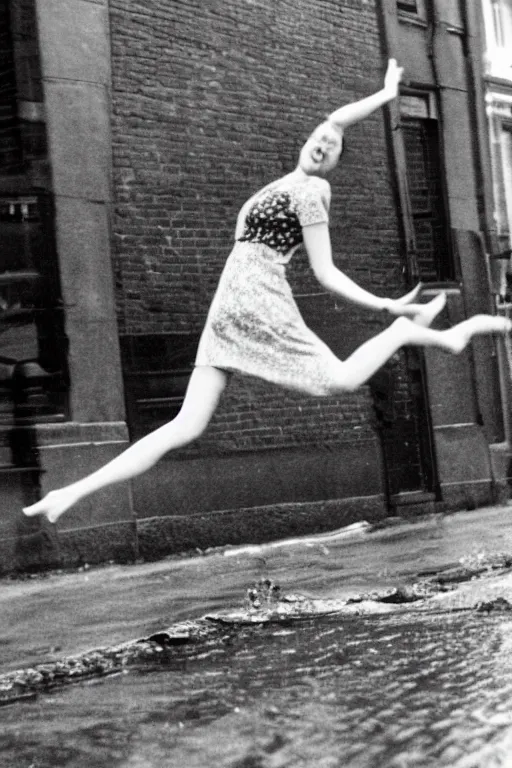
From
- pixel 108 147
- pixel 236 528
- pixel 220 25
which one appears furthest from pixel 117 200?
pixel 236 528

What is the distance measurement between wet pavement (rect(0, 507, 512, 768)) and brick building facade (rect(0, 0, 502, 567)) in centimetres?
174

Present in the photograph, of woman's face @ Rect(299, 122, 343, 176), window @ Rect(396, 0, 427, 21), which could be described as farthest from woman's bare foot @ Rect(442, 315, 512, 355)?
window @ Rect(396, 0, 427, 21)

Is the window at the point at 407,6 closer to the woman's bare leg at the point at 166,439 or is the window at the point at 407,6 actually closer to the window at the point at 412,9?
the window at the point at 412,9

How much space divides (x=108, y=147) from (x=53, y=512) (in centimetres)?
457

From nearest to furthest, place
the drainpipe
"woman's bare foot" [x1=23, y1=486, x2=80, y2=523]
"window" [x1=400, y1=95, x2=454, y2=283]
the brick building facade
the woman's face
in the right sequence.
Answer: "woman's bare foot" [x1=23, y1=486, x2=80, y2=523] < the woman's face < the brick building facade < "window" [x1=400, y1=95, x2=454, y2=283] < the drainpipe

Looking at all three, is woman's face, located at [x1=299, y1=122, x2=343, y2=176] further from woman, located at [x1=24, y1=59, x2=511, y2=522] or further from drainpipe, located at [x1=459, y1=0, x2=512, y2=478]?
drainpipe, located at [x1=459, y1=0, x2=512, y2=478]

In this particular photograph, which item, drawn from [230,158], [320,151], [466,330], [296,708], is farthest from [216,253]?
[296,708]

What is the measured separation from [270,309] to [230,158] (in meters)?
4.66

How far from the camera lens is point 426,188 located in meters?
14.1

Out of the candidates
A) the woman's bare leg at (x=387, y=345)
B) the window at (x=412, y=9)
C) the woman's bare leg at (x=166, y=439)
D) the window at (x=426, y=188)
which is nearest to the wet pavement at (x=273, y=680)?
the woman's bare leg at (x=166, y=439)

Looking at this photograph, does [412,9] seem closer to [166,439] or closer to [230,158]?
[230,158]

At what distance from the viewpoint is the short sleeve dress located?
23.7ft

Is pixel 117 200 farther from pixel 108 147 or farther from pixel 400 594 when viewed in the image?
pixel 400 594

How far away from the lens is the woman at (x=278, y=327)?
703 cm
